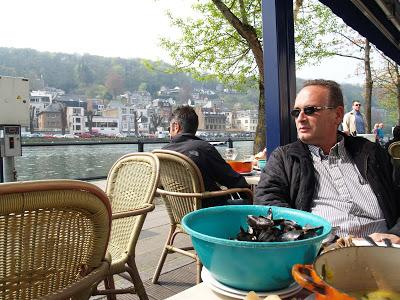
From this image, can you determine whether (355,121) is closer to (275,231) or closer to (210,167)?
(210,167)

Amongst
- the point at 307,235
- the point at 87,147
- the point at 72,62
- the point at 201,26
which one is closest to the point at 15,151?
the point at 87,147

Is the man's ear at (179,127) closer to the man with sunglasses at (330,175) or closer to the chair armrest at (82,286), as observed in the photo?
the man with sunglasses at (330,175)

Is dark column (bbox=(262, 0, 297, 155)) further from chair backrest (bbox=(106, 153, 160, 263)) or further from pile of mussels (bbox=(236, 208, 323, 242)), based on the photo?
pile of mussels (bbox=(236, 208, 323, 242))

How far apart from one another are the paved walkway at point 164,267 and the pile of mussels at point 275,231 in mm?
2036

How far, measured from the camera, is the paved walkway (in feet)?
9.05

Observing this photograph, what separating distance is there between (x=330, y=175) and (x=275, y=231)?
1111 millimetres

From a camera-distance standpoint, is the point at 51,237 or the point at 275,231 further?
the point at 51,237

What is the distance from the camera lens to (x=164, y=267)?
317cm

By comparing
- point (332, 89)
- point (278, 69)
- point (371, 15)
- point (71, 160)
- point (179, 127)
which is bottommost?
point (71, 160)

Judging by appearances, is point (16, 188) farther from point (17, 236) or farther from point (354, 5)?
point (354, 5)

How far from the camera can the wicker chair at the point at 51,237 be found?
36.7 inches

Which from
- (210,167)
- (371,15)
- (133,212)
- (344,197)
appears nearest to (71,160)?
(210,167)

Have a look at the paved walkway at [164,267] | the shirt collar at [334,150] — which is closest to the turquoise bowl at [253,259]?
the shirt collar at [334,150]

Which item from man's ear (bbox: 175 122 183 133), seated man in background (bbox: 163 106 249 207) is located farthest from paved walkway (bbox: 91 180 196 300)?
man's ear (bbox: 175 122 183 133)
